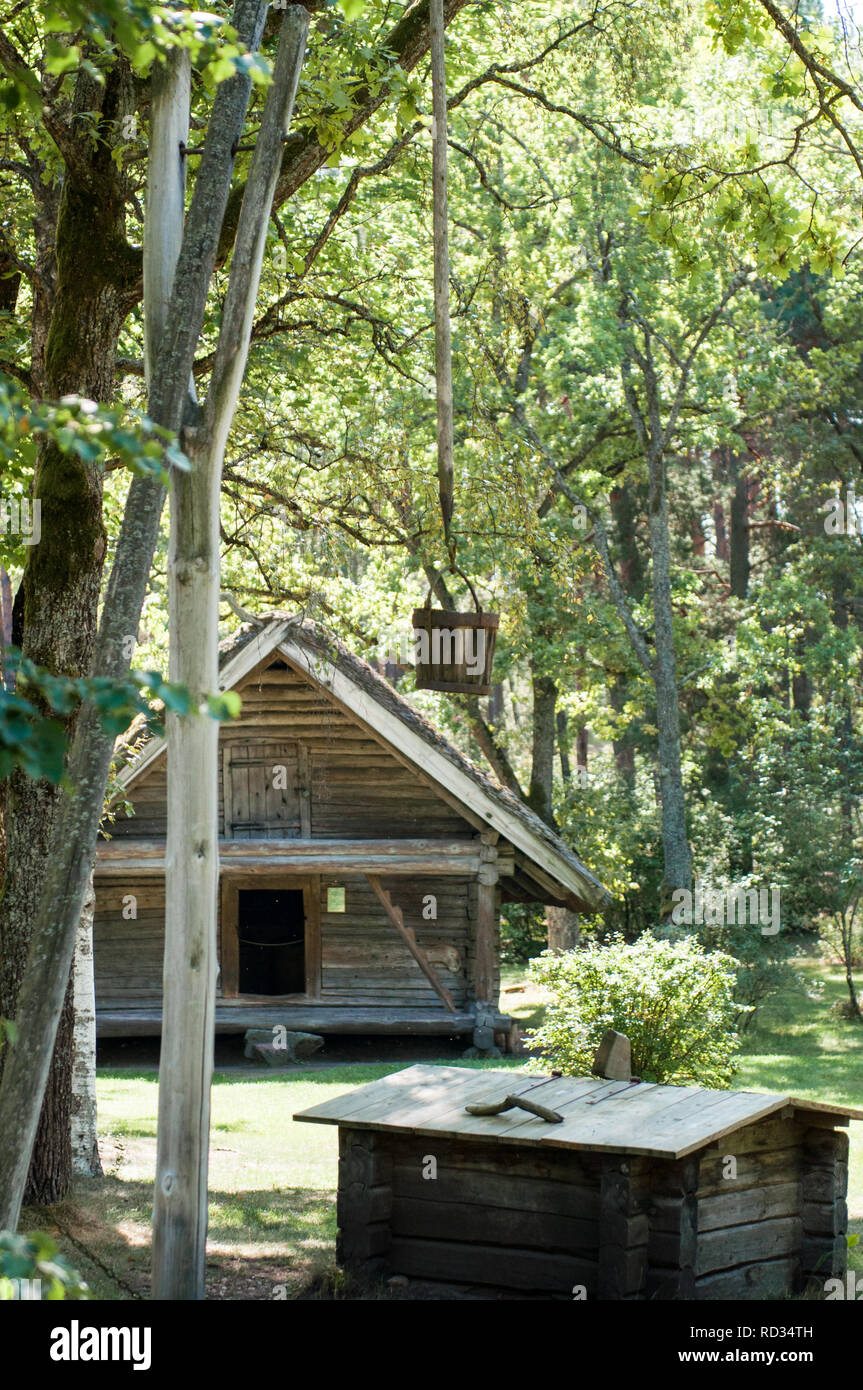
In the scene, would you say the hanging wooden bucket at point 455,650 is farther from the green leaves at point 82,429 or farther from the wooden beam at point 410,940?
the wooden beam at point 410,940

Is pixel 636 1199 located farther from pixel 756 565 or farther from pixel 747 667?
pixel 756 565

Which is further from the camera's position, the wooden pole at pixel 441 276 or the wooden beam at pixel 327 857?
the wooden beam at pixel 327 857

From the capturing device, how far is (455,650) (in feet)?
22.9

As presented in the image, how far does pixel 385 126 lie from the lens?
47.4ft

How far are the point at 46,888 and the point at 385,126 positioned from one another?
40.0 ft

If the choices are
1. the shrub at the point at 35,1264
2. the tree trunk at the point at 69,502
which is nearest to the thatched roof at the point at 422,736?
the tree trunk at the point at 69,502

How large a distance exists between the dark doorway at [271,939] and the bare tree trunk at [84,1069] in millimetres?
11361

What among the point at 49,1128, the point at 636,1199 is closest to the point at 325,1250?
the point at 49,1128

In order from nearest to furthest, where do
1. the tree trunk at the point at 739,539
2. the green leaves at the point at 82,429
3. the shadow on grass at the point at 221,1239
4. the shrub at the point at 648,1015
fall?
the green leaves at the point at 82,429, the shadow on grass at the point at 221,1239, the shrub at the point at 648,1015, the tree trunk at the point at 739,539

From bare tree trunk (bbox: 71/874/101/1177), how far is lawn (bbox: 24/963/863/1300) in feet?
0.68

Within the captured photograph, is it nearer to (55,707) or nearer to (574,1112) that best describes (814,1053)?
(574,1112)

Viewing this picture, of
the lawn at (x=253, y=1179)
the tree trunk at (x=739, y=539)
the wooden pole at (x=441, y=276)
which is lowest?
the lawn at (x=253, y=1179)

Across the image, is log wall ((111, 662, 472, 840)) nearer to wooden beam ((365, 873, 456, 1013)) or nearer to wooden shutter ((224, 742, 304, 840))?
wooden shutter ((224, 742, 304, 840))

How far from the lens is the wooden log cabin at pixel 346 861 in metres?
16.5
